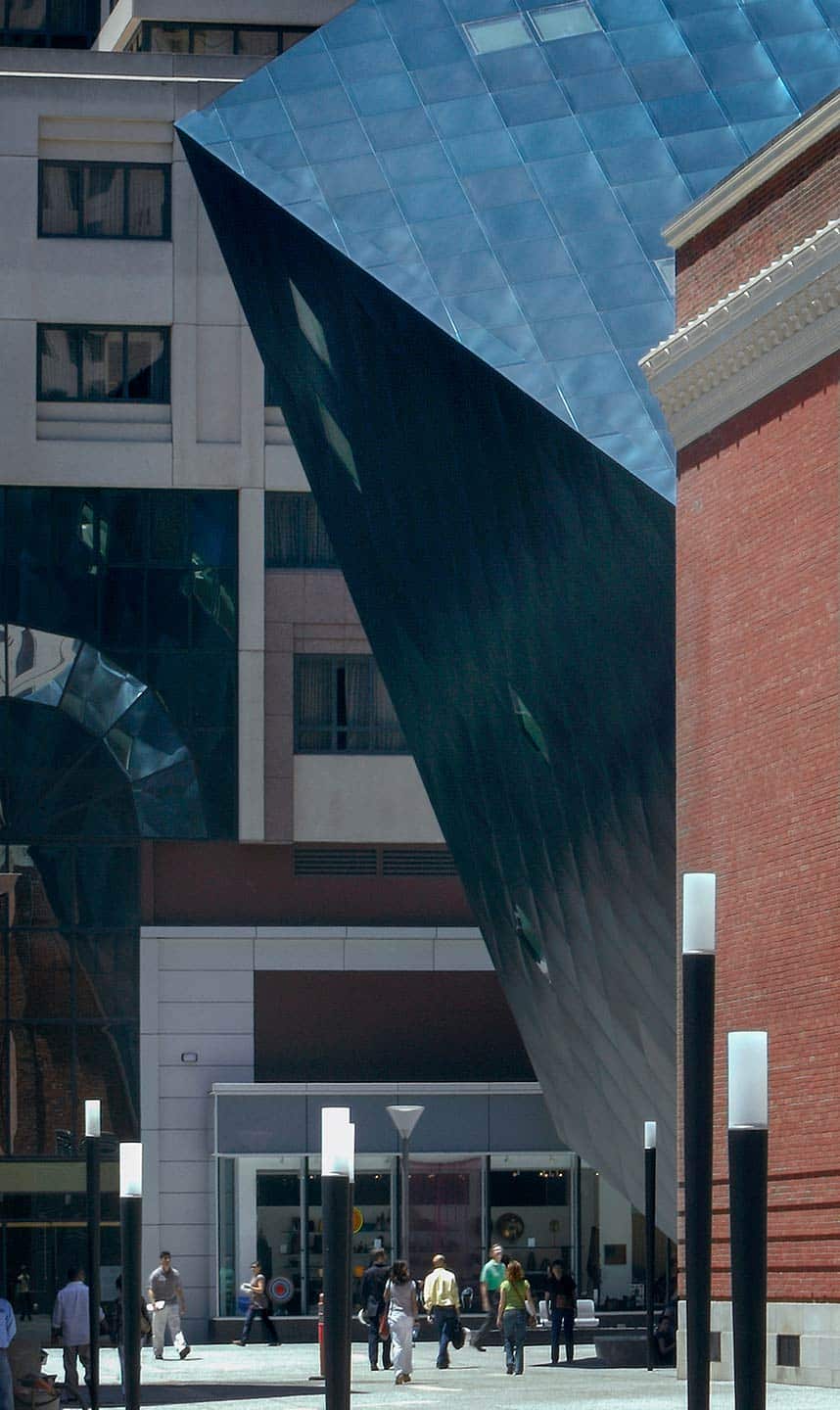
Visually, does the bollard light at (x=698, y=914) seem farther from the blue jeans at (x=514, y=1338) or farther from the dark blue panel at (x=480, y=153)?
the blue jeans at (x=514, y=1338)

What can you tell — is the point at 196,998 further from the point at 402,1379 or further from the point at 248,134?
the point at 248,134

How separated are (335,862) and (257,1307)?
999 centimetres

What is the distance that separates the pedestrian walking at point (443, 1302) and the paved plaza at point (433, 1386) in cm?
35

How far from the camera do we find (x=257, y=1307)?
1704 inches

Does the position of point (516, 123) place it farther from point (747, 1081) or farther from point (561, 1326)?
point (747, 1081)

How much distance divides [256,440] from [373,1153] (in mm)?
14421

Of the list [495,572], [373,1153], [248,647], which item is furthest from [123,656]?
[495,572]

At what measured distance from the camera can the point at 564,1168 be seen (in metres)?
48.6

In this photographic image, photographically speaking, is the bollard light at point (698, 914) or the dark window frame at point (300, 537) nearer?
the bollard light at point (698, 914)

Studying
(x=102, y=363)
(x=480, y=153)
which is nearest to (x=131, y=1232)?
(x=480, y=153)

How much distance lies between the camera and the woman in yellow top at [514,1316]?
107 ft

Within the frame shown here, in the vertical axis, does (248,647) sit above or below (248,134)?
below

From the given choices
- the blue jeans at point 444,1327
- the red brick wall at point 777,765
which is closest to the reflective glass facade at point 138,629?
the blue jeans at point 444,1327

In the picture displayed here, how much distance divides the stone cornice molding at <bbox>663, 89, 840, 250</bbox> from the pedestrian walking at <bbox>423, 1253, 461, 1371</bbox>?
50.4 feet
